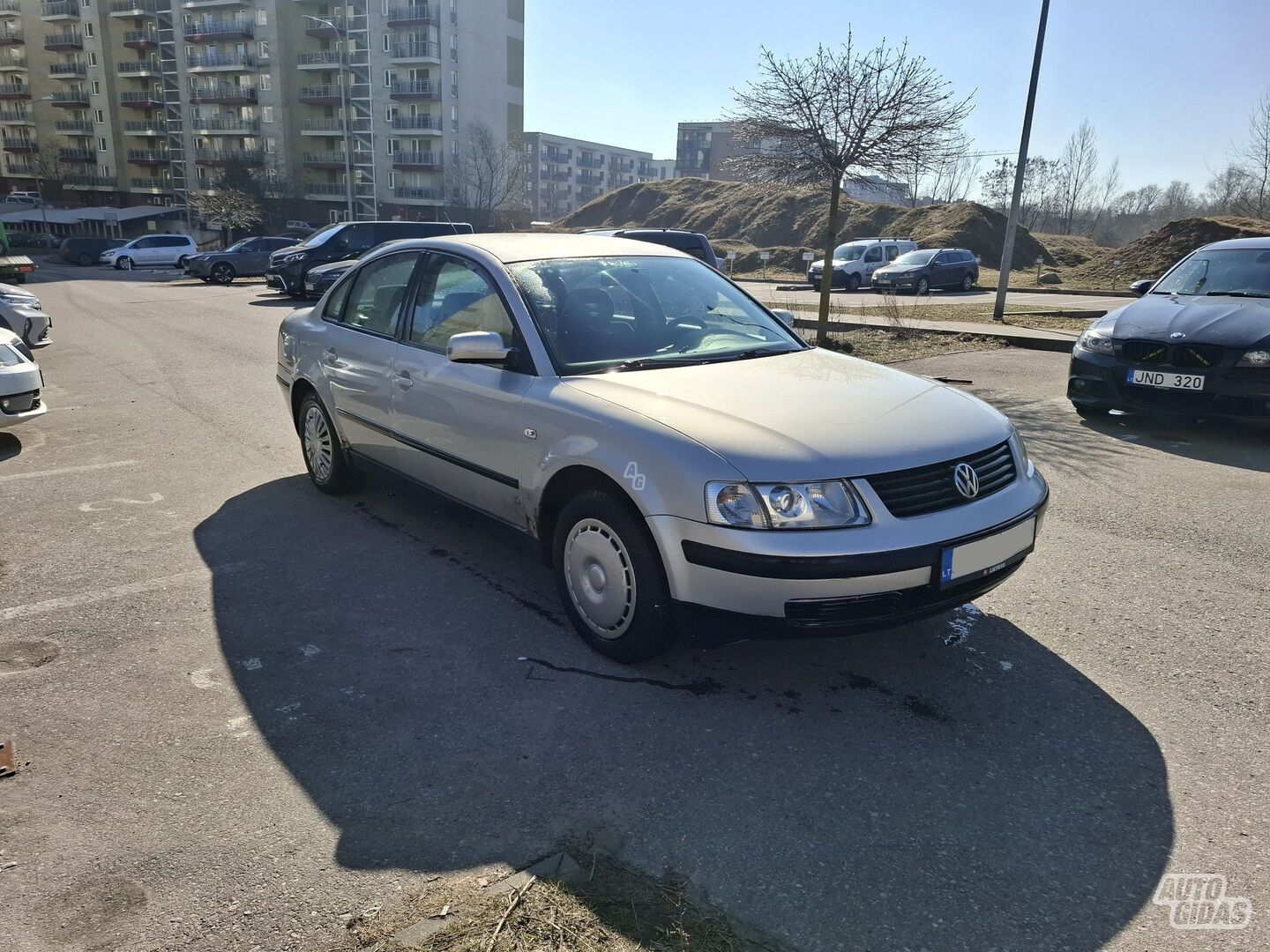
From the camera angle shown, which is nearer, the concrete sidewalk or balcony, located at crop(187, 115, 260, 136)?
the concrete sidewalk

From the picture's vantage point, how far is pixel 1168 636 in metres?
4.00

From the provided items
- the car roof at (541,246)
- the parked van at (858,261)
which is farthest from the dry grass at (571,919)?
the parked van at (858,261)

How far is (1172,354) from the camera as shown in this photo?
7469 millimetres

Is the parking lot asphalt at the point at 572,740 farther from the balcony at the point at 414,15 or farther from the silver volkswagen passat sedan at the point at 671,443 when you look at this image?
the balcony at the point at 414,15

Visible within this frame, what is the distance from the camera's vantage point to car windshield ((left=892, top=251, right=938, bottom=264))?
29.4m

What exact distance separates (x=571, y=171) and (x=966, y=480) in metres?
122

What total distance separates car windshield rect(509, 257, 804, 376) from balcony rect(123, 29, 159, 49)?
90521 millimetres

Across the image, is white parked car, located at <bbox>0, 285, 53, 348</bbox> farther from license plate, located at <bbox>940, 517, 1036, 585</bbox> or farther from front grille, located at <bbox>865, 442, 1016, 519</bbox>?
license plate, located at <bbox>940, 517, 1036, 585</bbox>

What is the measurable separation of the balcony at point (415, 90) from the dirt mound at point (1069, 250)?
1756 inches

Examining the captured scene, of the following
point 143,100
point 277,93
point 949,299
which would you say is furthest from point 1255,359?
point 143,100

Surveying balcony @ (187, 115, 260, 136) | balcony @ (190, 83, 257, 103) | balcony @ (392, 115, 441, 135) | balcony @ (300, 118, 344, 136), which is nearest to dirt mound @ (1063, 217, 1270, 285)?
balcony @ (392, 115, 441, 135)

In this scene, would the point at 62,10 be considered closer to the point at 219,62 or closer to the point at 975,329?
the point at 219,62
